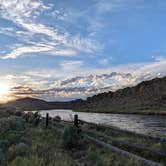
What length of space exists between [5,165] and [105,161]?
2972mm

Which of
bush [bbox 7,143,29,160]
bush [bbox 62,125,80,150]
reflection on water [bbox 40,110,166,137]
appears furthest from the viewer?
reflection on water [bbox 40,110,166,137]

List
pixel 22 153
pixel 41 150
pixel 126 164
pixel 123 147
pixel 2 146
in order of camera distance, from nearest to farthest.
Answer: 1. pixel 126 164
2. pixel 22 153
3. pixel 41 150
4. pixel 2 146
5. pixel 123 147

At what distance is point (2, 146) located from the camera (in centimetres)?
1106

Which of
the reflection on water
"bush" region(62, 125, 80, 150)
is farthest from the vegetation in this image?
the reflection on water

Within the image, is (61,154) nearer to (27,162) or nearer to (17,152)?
(17,152)

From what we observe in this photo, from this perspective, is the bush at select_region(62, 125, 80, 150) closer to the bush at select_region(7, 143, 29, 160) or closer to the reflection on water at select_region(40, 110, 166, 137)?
the bush at select_region(7, 143, 29, 160)

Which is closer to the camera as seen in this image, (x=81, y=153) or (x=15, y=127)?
(x=81, y=153)

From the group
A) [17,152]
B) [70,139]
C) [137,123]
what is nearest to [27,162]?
[17,152]

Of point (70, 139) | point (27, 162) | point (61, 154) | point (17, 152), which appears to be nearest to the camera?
point (27, 162)

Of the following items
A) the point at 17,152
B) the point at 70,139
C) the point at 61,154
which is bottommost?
the point at 61,154

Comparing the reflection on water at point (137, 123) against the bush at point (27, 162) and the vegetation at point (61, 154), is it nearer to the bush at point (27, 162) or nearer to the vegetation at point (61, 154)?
the vegetation at point (61, 154)

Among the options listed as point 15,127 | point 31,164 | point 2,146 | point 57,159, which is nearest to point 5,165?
point 31,164

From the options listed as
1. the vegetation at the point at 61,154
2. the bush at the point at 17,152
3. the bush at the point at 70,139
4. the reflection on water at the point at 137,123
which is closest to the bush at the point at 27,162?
the vegetation at the point at 61,154

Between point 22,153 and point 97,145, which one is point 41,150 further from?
point 97,145
